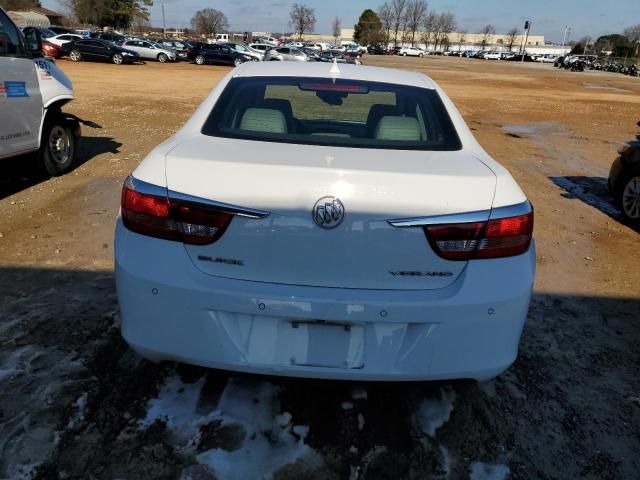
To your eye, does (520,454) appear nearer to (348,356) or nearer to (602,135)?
(348,356)

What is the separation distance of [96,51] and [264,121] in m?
36.3

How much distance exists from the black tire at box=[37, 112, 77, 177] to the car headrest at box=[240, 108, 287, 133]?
4.91 m

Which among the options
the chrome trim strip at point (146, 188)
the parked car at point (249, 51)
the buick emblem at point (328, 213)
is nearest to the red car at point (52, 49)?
the parked car at point (249, 51)

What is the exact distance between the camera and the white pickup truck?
19.6ft

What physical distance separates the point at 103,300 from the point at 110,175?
4.08 m

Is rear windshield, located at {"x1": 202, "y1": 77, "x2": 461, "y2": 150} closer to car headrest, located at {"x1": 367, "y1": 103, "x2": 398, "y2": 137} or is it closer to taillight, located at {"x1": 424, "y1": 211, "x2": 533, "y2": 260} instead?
car headrest, located at {"x1": 367, "y1": 103, "x2": 398, "y2": 137}

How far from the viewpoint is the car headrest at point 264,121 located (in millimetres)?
2891

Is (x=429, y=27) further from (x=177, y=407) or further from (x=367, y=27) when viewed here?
(x=177, y=407)

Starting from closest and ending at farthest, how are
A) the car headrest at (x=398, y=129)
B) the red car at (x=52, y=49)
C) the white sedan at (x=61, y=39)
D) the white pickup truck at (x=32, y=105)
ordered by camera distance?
the car headrest at (x=398, y=129)
the white pickup truck at (x=32, y=105)
the red car at (x=52, y=49)
the white sedan at (x=61, y=39)

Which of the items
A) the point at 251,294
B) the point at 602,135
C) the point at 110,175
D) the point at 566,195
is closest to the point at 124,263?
Result: the point at 251,294

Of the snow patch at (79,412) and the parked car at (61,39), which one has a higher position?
the snow patch at (79,412)

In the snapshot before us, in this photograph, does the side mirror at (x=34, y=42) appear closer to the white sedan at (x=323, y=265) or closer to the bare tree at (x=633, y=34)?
the white sedan at (x=323, y=265)

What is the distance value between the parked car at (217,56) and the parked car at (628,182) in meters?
35.5

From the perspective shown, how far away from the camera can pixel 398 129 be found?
115 inches
